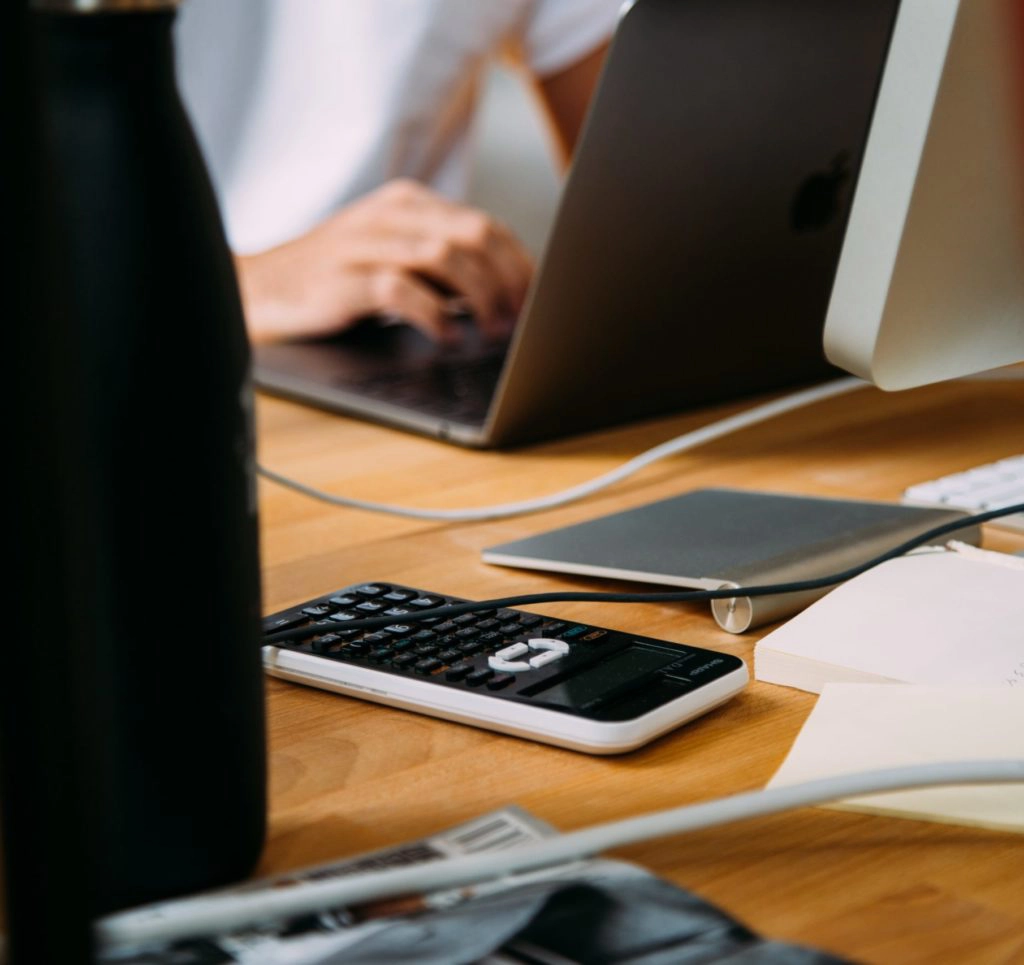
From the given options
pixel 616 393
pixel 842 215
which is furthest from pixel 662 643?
pixel 842 215

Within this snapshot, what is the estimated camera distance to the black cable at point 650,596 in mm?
562

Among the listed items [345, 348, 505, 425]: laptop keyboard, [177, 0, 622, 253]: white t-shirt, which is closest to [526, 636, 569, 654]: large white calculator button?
[345, 348, 505, 425]: laptop keyboard

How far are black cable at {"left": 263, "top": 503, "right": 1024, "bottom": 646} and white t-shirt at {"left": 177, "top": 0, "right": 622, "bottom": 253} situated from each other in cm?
110

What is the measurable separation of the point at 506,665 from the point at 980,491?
13.9 inches

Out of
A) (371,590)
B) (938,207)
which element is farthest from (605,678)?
(938,207)

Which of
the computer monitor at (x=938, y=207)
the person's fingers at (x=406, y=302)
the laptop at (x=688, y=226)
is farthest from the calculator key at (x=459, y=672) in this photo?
the person's fingers at (x=406, y=302)

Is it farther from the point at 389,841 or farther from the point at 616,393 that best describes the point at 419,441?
the point at 389,841

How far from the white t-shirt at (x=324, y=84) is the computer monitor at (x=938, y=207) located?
1.08 meters

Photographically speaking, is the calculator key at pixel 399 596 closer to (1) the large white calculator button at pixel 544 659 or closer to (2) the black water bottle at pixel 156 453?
(1) the large white calculator button at pixel 544 659

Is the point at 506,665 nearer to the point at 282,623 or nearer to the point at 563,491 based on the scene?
the point at 282,623

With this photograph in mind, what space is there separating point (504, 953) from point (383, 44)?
1527 mm

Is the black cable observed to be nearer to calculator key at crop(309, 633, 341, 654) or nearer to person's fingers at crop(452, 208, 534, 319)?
calculator key at crop(309, 633, 341, 654)

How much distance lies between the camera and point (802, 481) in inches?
33.7

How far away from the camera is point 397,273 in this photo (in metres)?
1.30
